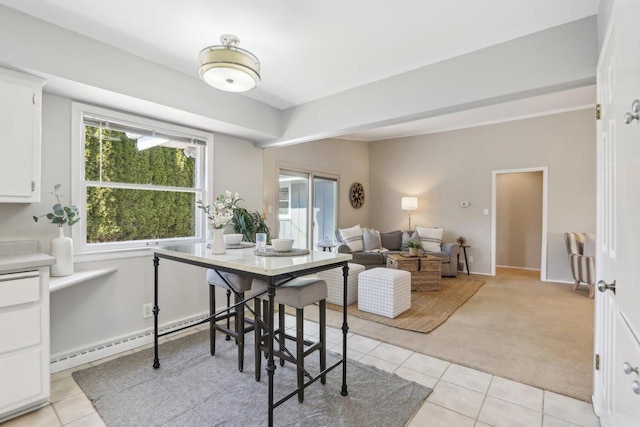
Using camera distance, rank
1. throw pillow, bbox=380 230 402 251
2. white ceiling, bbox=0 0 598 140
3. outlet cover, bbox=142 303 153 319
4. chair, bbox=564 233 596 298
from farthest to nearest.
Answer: throw pillow, bbox=380 230 402 251 → chair, bbox=564 233 596 298 → outlet cover, bbox=142 303 153 319 → white ceiling, bbox=0 0 598 140

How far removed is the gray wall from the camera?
6.54 meters

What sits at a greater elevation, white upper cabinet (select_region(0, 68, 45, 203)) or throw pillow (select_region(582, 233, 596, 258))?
white upper cabinet (select_region(0, 68, 45, 203))

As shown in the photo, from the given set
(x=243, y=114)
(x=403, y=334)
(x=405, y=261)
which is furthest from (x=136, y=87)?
(x=405, y=261)

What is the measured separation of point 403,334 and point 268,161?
310 centimetres

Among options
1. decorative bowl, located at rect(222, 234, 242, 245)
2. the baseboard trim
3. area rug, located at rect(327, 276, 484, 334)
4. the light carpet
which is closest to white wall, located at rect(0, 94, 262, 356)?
the baseboard trim

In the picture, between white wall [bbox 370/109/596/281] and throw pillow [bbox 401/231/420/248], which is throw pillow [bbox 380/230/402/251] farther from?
white wall [bbox 370/109/596/281]

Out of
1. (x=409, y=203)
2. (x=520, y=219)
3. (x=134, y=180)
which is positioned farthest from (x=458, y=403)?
(x=520, y=219)

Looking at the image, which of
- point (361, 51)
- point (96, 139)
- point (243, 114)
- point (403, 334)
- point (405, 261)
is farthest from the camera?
point (405, 261)

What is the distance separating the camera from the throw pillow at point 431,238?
6000mm

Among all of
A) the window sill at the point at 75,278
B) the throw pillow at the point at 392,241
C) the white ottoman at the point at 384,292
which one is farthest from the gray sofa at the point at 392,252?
the window sill at the point at 75,278

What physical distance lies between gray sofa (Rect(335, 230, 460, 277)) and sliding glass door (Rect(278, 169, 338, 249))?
532mm

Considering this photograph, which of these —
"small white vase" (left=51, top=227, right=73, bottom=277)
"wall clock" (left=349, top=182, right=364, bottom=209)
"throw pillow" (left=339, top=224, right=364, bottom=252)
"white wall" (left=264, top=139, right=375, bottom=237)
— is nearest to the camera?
"small white vase" (left=51, top=227, right=73, bottom=277)

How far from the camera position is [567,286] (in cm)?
505

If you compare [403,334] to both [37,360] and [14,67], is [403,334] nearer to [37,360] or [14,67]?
[37,360]
